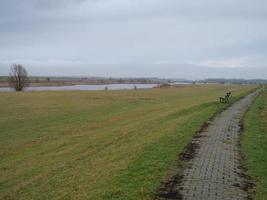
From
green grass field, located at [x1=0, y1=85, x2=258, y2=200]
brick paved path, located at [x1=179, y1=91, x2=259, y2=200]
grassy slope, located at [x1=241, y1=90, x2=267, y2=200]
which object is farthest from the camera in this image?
green grass field, located at [x1=0, y1=85, x2=258, y2=200]

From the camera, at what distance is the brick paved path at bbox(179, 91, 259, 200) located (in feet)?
27.4

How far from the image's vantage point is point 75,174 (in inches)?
439

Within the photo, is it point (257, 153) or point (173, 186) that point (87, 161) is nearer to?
point (173, 186)

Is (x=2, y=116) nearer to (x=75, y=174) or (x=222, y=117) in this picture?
(x=222, y=117)

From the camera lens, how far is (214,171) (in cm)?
1015

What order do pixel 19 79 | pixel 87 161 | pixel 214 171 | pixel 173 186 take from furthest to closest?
1. pixel 19 79
2. pixel 87 161
3. pixel 214 171
4. pixel 173 186

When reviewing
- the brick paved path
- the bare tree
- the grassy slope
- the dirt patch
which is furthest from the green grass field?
the bare tree

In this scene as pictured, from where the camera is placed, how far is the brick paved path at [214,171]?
8.35 metres

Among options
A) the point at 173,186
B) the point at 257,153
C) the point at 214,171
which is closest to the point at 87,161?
the point at 214,171

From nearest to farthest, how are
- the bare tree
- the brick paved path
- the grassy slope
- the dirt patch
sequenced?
the dirt patch → the brick paved path → the grassy slope → the bare tree

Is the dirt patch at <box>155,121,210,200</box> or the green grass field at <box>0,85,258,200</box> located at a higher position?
the dirt patch at <box>155,121,210,200</box>

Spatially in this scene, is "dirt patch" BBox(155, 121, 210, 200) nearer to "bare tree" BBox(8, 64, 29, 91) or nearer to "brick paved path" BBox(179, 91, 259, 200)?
"brick paved path" BBox(179, 91, 259, 200)

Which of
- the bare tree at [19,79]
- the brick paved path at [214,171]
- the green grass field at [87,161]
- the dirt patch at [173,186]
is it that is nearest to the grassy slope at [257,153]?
the brick paved path at [214,171]

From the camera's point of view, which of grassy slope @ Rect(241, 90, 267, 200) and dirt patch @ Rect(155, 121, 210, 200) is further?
grassy slope @ Rect(241, 90, 267, 200)
